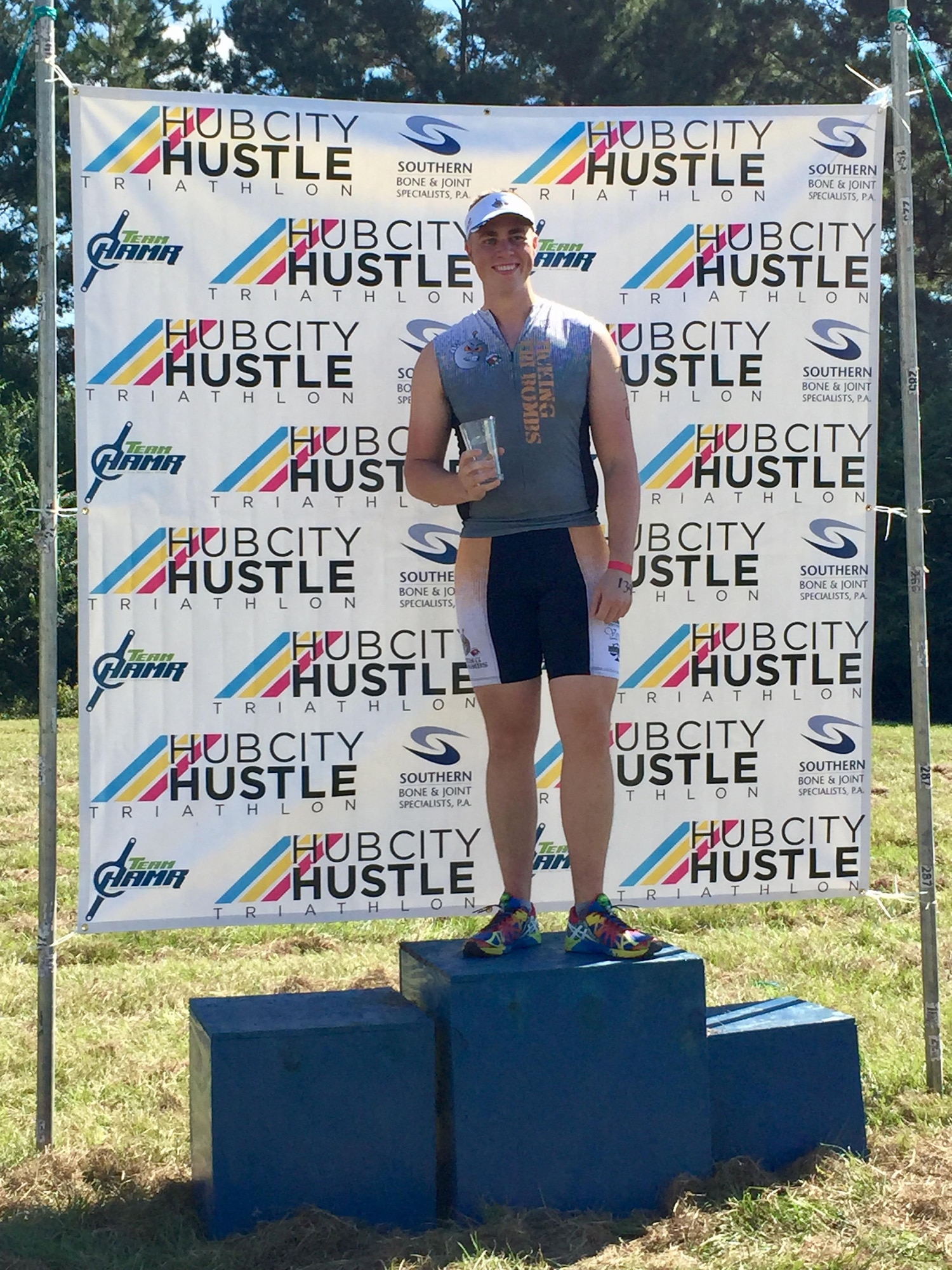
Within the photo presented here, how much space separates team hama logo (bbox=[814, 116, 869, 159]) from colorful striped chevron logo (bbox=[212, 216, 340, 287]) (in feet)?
5.04

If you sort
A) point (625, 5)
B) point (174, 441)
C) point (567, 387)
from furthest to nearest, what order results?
point (625, 5), point (174, 441), point (567, 387)

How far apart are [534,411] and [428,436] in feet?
1.04

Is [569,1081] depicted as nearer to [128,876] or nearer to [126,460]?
[128,876]

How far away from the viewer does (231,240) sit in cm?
415

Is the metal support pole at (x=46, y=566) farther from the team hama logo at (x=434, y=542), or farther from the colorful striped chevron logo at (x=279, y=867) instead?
the team hama logo at (x=434, y=542)

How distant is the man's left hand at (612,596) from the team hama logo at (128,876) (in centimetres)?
149

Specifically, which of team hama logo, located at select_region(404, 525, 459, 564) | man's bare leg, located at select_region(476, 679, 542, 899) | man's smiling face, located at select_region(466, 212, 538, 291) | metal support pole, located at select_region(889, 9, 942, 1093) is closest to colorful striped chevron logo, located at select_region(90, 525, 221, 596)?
team hama logo, located at select_region(404, 525, 459, 564)

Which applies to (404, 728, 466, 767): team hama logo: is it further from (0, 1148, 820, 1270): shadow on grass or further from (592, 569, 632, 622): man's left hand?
(0, 1148, 820, 1270): shadow on grass

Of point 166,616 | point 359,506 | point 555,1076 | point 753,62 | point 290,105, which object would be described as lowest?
point 555,1076

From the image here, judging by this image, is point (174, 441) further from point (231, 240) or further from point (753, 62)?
point (753, 62)

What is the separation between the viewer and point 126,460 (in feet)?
13.5

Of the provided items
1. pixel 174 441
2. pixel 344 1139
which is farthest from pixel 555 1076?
pixel 174 441

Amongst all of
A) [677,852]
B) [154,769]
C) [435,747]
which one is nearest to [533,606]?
[435,747]

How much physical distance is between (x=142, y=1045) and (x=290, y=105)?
9.55ft
